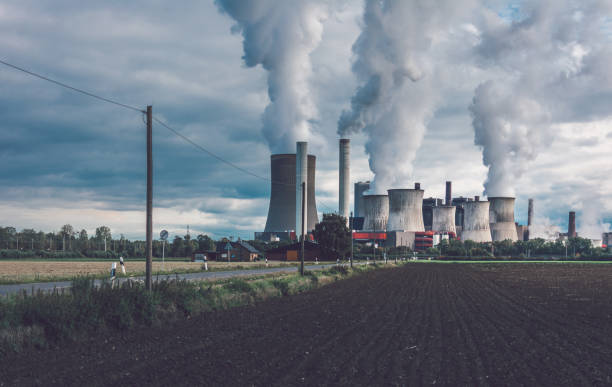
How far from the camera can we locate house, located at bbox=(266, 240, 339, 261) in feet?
281

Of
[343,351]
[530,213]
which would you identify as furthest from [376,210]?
[343,351]

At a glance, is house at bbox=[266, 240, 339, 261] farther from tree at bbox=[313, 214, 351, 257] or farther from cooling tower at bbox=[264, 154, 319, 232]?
cooling tower at bbox=[264, 154, 319, 232]

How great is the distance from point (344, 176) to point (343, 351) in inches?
3977

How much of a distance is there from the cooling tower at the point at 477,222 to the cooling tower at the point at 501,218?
271 centimetres

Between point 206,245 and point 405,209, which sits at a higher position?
point 405,209

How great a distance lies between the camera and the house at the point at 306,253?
85688mm

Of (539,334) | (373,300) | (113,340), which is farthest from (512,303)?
(113,340)

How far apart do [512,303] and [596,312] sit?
3.63 m

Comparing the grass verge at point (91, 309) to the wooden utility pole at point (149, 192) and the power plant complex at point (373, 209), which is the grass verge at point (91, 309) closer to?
the wooden utility pole at point (149, 192)

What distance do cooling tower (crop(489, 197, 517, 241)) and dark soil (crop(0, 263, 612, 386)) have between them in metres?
90.2

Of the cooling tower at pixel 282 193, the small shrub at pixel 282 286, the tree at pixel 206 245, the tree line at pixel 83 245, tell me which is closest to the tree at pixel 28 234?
the tree line at pixel 83 245

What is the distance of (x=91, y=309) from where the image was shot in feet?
43.6

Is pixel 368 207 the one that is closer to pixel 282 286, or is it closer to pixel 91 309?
pixel 282 286

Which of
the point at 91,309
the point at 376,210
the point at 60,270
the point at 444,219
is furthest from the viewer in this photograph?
the point at 444,219
